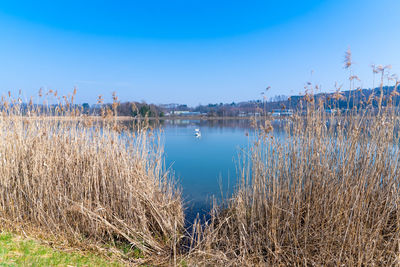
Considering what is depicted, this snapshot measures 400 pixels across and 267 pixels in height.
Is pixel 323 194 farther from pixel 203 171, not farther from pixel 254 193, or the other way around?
pixel 203 171

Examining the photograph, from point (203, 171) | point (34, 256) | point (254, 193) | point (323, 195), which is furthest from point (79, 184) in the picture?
point (203, 171)

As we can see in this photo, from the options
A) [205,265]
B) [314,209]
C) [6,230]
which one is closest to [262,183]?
[314,209]

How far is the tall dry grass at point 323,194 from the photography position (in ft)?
8.89

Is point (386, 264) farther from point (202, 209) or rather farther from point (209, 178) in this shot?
point (209, 178)

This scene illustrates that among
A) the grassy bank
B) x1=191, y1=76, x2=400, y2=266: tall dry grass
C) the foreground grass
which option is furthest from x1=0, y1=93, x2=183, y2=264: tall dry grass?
x1=191, y1=76, x2=400, y2=266: tall dry grass

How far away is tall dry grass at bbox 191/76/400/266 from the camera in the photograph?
8.89ft

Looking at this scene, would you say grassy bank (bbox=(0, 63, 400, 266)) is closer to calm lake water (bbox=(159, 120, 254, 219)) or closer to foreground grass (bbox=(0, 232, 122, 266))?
foreground grass (bbox=(0, 232, 122, 266))

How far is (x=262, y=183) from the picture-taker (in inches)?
135

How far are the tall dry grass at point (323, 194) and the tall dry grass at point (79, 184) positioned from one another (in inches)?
43.3

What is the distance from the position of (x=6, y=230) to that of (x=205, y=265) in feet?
10.7

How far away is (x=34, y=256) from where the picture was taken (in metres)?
2.78

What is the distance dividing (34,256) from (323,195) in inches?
157

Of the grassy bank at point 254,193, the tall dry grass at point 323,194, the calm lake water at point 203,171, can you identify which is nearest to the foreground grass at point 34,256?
the grassy bank at point 254,193

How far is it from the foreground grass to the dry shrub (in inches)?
60.2
